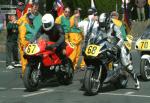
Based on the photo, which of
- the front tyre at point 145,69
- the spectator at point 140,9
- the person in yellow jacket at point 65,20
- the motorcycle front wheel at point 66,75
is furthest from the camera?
the spectator at point 140,9

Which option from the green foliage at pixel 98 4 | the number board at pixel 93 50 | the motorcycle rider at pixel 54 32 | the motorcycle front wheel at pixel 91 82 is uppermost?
the green foliage at pixel 98 4

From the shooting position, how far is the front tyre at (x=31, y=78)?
42.8 feet

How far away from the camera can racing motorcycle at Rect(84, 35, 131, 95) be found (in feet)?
41.0

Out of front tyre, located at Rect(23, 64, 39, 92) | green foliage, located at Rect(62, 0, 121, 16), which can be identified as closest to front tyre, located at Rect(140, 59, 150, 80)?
front tyre, located at Rect(23, 64, 39, 92)

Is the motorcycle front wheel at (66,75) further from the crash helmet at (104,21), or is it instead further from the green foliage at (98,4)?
the green foliage at (98,4)

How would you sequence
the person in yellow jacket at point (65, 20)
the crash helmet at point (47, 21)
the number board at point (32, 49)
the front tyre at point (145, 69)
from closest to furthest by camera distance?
the number board at point (32, 49), the crash helmet at point (47, 21), the front tyre at point (145, 69), the person in yellow jacket at point (65, 20)

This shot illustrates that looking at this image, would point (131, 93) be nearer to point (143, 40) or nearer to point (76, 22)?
point (143, 40)

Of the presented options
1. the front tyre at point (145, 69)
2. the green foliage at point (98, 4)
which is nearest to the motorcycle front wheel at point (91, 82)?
the front tyre at point (145, 69)

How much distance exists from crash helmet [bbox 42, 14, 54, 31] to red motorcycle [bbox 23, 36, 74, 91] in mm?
242

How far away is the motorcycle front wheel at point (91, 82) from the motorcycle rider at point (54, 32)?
4.48 ft

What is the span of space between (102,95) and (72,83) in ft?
7.18

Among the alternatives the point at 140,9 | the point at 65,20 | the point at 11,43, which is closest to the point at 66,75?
the point at 65,20

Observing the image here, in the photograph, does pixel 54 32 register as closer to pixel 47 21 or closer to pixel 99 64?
pixel 47 21

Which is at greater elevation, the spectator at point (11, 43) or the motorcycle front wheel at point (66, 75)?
the spectator at point (11, 43)
